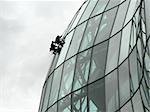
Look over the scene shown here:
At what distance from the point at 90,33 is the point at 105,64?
4.10m

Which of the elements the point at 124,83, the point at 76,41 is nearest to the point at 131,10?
the point at 76,41

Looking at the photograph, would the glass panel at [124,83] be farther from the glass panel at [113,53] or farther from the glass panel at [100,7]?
the glass panel at [100,7]

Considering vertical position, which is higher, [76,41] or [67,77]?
[76,41]

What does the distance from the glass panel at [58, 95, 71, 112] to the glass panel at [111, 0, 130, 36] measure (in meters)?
5.29

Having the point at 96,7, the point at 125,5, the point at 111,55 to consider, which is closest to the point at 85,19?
the point at 96,7

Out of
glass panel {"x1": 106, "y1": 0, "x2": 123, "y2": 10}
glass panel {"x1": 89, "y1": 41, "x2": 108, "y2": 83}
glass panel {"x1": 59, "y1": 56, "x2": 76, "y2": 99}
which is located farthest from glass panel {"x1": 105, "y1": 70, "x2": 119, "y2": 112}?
glass panel {"x1": 106, "y1": 0, "x2": 123, "y2": 10}

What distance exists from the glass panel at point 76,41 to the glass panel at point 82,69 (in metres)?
1.37

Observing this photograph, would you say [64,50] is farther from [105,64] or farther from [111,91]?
[111,91]

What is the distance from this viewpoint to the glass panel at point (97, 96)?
2673 centimetres

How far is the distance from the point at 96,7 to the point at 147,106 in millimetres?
11294

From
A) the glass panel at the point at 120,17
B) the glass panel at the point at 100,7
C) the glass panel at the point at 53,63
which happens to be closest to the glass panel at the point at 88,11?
the glass panel at the point at 100,7

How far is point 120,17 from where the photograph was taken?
2997 centimetres

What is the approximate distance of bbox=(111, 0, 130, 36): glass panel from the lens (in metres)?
29.4

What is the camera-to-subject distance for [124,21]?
95.9 ft
